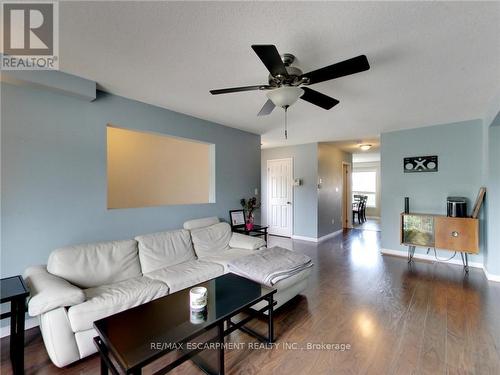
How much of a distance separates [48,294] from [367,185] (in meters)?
11.0

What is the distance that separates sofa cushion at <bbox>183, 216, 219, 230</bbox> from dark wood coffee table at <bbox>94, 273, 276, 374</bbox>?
4.51 feet

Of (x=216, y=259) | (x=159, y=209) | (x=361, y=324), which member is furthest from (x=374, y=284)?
(x=159, y=209)

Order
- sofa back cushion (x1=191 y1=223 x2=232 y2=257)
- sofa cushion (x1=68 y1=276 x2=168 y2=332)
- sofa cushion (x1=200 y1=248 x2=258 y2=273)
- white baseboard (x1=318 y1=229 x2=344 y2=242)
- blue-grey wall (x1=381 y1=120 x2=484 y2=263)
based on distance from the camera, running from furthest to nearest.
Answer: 1. white baseboard (x1=318 y1=229 x2=344 y2=242)
2. blue-grey wall (x1=381 y1=120 x2=484 y2=263)
3. sofa back cushion (x1=191 y1=223 x2=232 y2=257)
4. sofa cushion (x1=200 y1=248 x2=258 y2=273)
5. sofa cushion (x1=68 y1=276 x2=168 y2=332)

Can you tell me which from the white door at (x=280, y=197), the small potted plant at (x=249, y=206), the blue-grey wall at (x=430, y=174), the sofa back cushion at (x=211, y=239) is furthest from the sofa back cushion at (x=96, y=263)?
the blue-grey wall at (x=430, y=174)

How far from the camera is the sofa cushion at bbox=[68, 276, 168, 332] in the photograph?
171 cm

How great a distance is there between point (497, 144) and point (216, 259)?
4081 millimetres

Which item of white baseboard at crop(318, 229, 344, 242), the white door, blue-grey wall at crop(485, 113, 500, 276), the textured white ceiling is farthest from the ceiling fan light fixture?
white baseboard at crop(318, 229, 344, 242)

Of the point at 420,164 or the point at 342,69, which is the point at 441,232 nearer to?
the point at 420,164

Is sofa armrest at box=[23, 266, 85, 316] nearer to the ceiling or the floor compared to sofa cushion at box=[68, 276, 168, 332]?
nearer to the ceiling

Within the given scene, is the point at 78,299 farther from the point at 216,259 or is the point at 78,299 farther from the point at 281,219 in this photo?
the point at 281,219

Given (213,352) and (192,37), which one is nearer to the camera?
(192,37)

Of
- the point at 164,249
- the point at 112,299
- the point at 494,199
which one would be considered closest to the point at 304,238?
the point at 494,199

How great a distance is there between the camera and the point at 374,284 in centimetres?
316

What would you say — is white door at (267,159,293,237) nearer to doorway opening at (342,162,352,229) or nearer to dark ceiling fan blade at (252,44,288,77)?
doorway opening at (342,162,352,229)
